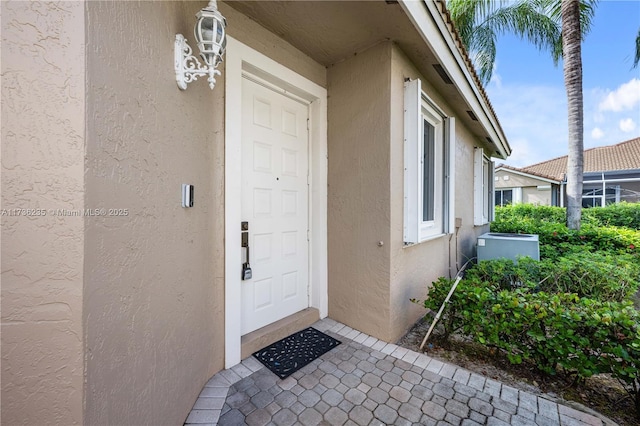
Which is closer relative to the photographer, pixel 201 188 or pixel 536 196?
pixel 201 188

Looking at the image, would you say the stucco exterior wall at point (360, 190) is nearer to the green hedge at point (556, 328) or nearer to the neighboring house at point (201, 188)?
the neighboring house at point (201, 188)

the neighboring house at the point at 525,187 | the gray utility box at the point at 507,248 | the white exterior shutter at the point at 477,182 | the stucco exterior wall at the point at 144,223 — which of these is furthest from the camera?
the neighboring house at the point at 525,187

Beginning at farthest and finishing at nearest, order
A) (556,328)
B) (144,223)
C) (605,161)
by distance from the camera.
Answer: (605,161)
(556,328)
(144,223)

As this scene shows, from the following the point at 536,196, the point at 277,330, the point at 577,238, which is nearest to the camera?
the point at 277,330

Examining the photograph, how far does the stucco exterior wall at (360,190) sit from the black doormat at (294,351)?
51cm

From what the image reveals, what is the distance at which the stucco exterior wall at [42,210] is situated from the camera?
3.54 ft

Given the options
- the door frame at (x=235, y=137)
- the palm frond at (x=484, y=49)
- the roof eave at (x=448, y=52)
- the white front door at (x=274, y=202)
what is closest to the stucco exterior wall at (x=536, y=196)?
the palm frond at (x=484, y=49)

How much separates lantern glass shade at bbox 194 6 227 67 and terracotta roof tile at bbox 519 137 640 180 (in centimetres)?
2099

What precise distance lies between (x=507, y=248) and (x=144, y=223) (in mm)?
6291

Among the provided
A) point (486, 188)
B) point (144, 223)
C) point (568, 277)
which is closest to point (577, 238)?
point (486, 188)

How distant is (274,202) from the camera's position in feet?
A: 10.8

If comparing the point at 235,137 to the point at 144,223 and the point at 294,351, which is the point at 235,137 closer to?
the point at 144,223

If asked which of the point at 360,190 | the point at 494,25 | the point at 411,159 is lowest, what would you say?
the point at 360,190

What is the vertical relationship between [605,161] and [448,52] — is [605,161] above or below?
above
